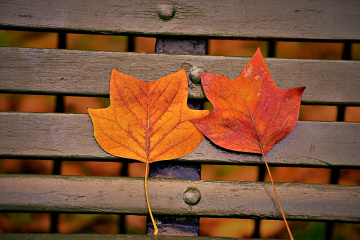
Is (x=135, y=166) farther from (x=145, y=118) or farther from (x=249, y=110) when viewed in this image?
(x=249, y=110)

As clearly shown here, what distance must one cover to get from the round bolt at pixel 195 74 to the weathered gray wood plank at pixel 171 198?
28 cm

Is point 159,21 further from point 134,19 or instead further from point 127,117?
point 127,117

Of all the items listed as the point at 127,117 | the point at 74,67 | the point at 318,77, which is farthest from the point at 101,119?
the point at 318,77

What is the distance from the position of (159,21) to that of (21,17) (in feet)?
1.29

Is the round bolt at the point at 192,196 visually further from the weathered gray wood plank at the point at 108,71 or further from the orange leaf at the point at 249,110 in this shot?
the weathered gray wood plank at the point at 108,71

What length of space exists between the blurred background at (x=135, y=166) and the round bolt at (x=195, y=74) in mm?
105

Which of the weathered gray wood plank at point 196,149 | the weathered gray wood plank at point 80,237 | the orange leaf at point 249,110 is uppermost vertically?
the orange leaf at point 249,110

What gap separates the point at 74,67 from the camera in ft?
2.37

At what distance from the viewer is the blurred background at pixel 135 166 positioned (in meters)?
0.78

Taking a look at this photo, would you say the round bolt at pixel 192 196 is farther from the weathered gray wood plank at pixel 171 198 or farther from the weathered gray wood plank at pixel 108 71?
the weathered gray wood plank at pixel 108 71

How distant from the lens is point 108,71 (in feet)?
2.37

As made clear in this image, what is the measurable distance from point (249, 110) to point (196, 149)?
0.18m

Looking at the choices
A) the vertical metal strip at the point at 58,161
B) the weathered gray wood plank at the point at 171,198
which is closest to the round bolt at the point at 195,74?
the weathered gray wood plank at the point at 171,198

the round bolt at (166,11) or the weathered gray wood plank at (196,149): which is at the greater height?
the round bolt at (166,11)
